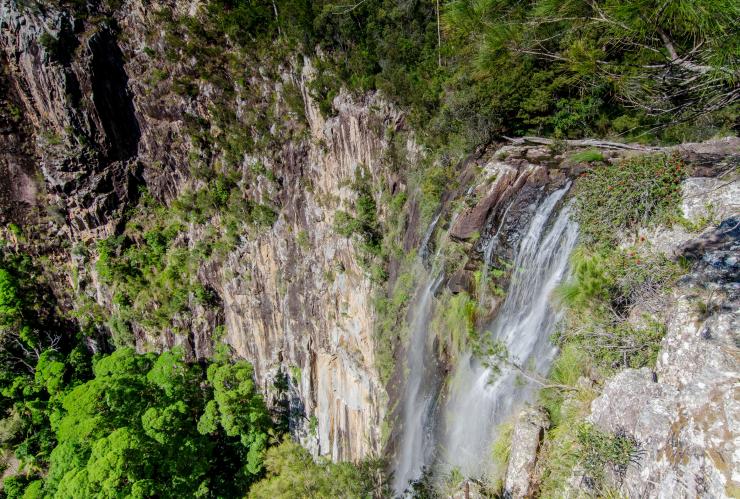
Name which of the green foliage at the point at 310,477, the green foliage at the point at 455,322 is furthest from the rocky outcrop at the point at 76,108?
the green foliage at the point at 455,322

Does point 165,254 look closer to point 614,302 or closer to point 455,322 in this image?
point 455,322

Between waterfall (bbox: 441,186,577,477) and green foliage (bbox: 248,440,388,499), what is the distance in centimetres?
424

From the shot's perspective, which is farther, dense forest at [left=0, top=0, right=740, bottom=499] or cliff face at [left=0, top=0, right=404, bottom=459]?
cliff face at [left=0, top=0, right=404, bottom=459]

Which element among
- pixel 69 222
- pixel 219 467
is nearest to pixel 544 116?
pixel 219 467

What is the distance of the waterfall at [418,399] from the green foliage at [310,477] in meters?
1.04

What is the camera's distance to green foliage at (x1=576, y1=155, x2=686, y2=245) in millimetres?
5379

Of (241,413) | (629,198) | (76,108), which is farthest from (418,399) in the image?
(76,108)

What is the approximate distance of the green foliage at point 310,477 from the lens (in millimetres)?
10977

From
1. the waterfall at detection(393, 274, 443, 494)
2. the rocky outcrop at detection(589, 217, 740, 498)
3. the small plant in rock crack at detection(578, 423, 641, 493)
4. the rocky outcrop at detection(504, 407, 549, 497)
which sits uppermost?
the rocky outcrop at detection(589, 217, 740, 498)

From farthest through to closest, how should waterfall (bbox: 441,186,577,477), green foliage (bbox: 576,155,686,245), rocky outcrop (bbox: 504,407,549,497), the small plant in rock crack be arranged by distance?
waterfall (bbox: 441,186,577,477) < green foliage (bbox: 576,155,686,245) < rocky outcrop (bbox: 504,407,549,497) < the small plant in rock crack

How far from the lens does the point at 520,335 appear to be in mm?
6602

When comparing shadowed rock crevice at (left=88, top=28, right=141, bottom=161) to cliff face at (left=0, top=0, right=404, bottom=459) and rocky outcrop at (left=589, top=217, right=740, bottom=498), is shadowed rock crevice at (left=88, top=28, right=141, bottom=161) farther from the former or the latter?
rocky outcrop at (left=589, top=217, right=740, bottom=498)

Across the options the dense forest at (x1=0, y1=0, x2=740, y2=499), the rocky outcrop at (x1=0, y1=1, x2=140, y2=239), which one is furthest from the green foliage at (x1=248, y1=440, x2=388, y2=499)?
the rocky outcrop at (x1=0, y1=1, x2=140, y2=239)

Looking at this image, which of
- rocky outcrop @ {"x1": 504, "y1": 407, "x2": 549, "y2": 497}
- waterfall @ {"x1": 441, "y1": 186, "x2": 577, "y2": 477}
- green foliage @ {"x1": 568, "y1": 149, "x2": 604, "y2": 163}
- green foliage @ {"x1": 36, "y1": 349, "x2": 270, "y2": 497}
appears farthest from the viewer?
green foliage @ {"x1": 36, "y1": 349, "x2": 270, "y2": 497}
